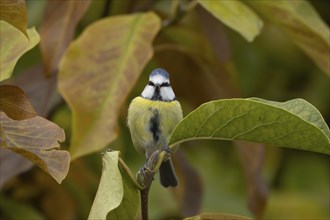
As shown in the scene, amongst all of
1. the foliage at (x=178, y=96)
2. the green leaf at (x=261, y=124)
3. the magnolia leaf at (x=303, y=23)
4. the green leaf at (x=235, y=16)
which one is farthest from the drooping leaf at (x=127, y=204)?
the magnolia leaf at (x=303, y=23)

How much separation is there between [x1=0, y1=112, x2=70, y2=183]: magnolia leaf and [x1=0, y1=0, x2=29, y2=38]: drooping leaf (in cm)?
15

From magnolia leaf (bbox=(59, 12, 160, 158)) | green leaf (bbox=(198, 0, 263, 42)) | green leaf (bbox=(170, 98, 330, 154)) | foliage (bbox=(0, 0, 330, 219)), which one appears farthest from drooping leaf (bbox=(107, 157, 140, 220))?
green leaf (bbox=(198, 0, 263, 42))

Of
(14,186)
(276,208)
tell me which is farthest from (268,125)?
(276,208)

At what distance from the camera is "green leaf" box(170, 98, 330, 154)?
1238 millimetres

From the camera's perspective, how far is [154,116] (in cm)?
174

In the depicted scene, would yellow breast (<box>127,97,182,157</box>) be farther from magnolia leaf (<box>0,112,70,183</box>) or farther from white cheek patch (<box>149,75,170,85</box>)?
magnolia leaf (<box>0,112,70,183</box>)

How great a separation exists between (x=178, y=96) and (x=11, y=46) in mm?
1007

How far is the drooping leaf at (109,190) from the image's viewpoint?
1231 mm

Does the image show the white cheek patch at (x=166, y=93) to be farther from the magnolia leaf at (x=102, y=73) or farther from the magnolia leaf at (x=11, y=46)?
the magnolia leaf at (x=11, y=46)

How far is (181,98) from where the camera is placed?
2480mm

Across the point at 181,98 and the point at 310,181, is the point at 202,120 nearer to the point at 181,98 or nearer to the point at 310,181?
the point at 181,98

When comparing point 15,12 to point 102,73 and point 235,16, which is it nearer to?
point 102,73

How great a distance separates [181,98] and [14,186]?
1.86ft

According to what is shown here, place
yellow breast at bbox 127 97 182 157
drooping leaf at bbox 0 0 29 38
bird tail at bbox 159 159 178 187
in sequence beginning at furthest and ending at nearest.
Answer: bird tail at bbox 159 159 178 187 < yellow breast at bbox 127 97 182 157 < drooping leaf at bbox 0 0 29 38
